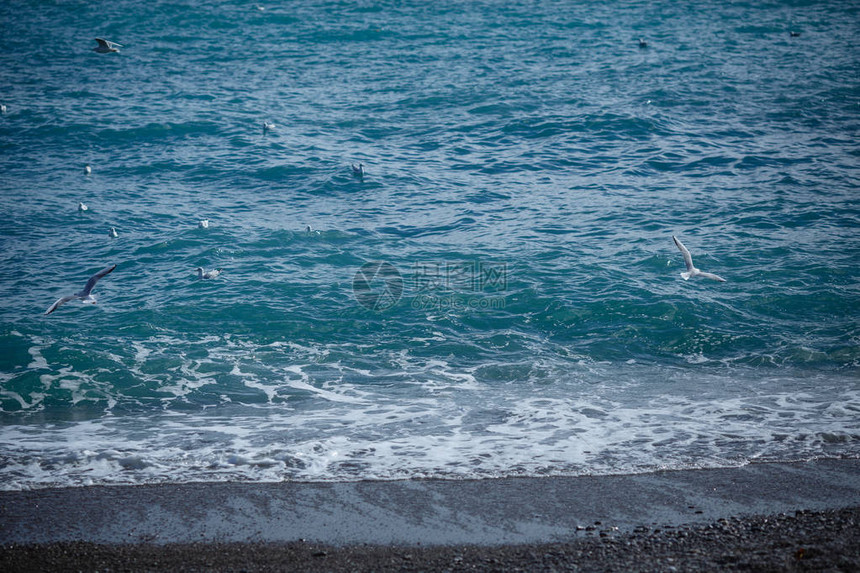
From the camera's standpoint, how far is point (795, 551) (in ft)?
19.8

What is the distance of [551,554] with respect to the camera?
20.4 feet

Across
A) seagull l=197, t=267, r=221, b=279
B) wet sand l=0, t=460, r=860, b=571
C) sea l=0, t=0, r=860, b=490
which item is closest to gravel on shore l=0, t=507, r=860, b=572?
wet sand l=0, t=460, r=860, b=571

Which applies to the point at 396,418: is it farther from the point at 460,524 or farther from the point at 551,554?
the point at 551,554

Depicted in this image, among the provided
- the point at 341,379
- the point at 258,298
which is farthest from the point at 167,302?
the point at 341,379

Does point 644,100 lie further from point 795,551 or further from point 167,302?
point 795,551

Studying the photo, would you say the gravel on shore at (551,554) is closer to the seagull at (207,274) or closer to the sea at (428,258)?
the sea at (428,258)

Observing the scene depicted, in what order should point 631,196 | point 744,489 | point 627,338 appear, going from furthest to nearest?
point 631,196 → point 627,338 → point 744,489

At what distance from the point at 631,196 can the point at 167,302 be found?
12.3 meters

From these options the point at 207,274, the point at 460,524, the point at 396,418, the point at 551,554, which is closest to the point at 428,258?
the point at 207,274

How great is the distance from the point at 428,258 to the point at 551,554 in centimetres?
1014

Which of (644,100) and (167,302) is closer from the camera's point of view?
(167,302)

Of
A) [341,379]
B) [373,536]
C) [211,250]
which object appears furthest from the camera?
[211,250]

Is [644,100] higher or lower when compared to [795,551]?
higher

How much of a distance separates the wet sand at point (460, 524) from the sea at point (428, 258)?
0.41 meters
